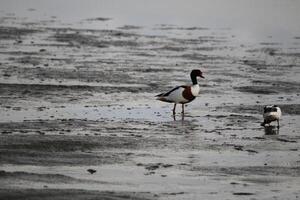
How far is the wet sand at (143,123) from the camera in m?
11.0

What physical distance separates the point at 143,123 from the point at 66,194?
610cm

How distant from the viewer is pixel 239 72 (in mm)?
24281

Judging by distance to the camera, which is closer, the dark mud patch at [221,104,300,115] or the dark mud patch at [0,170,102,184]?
the dark mud patch at [0,170,102,184]

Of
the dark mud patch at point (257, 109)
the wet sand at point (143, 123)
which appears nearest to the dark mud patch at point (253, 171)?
the wet sand at point (143, 123)

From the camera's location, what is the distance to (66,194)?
10156 mm

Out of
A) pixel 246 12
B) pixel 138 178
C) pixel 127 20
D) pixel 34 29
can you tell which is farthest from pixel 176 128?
pixel 246 12

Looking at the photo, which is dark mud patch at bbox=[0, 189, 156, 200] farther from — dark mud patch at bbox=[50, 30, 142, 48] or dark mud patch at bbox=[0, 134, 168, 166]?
dark mud patch at bbox=[50, 30, 142, 48]

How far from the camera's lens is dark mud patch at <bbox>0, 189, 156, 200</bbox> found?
9983 mm

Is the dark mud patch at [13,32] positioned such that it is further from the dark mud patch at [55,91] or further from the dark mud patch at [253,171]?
the dark mud patch at [253,171]

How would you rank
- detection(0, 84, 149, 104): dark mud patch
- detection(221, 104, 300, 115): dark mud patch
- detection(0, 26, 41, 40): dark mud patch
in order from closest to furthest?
detection(221, 104, 300, 115): dark mud patch < detection(0, 84, 149, 104): dark mud patch < detection(0, 26, 41, 40): dark mud patch

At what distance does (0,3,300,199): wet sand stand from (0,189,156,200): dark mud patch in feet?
0.07

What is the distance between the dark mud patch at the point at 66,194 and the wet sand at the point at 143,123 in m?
0.02

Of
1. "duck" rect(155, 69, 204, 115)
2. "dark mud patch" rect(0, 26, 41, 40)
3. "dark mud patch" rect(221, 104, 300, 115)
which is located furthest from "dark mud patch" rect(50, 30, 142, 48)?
"dark mud patch" rect(221, 104, 300, 115)

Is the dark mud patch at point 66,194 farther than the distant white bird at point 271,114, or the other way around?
the distant white bird at point 271,114
